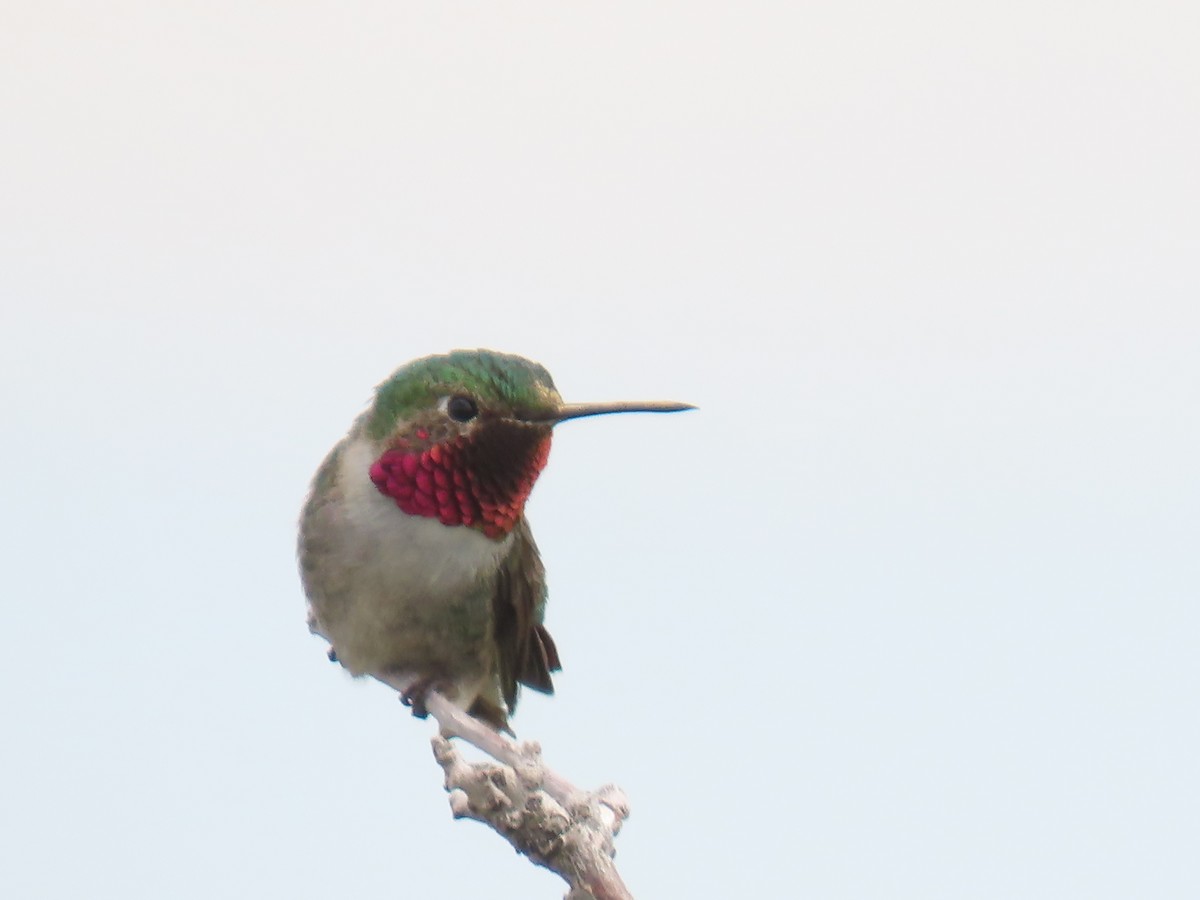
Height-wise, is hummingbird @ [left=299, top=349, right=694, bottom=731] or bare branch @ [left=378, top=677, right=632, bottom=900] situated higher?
hummingbird @ [left=299, top=349, right=694, bottom=731]

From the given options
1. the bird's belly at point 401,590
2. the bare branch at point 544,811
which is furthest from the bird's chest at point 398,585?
the bare branch at point 544,811

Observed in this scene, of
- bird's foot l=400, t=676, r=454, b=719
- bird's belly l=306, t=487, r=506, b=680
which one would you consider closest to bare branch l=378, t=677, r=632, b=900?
bird's belly l=306, t=487, r=506, b=680

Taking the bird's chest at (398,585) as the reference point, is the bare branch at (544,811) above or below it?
below

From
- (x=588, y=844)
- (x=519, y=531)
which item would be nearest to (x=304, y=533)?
(x=519, y=531)

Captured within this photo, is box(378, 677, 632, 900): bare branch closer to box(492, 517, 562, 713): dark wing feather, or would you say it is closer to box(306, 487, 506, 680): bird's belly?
box(306, 487, 506, 680): bird's belly

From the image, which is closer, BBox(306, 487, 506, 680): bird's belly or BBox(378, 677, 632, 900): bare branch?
BBox(378, 677, 632, 900): bare branch

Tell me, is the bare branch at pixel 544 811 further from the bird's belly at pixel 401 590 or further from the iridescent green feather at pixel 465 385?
the bird's belly at pixel 401 590
